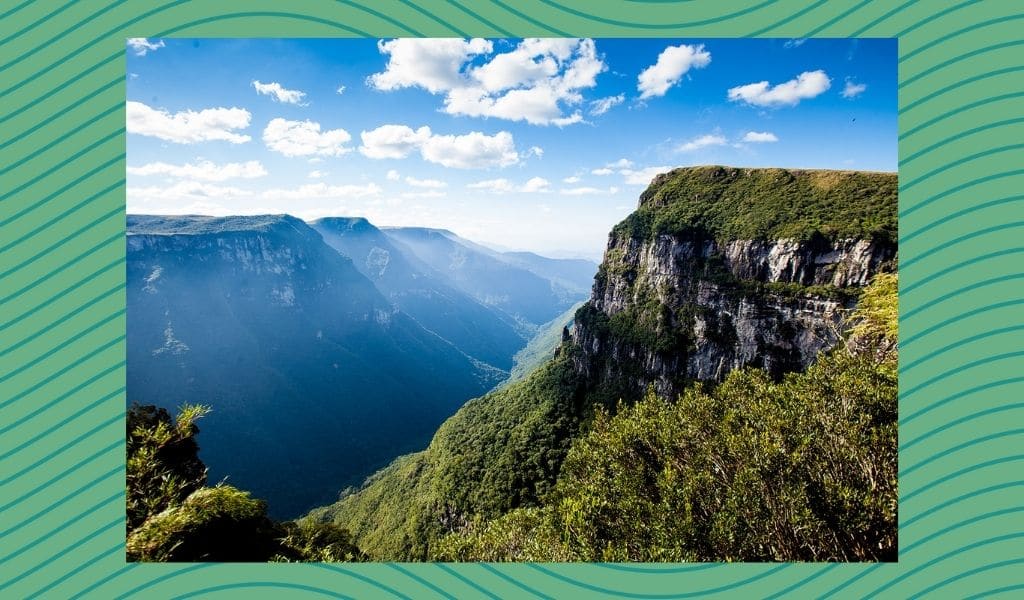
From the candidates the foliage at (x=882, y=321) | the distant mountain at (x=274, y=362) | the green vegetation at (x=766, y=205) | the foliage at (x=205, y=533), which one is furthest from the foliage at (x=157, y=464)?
the distant mountain at (x=274, y=362)

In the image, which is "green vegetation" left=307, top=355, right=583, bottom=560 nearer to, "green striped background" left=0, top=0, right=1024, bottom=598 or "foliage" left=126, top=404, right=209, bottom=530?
"foliage" left=126, top=404, right=209, bottom=530

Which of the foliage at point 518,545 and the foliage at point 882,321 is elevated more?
the foliage at point 882,321

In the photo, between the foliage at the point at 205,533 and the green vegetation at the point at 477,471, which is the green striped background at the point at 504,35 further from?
the green vegetation at the point at 477,471

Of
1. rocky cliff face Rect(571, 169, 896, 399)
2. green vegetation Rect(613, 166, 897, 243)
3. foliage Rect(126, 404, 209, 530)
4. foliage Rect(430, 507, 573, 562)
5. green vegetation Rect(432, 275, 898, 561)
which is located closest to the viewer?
green vegetation Rect(432, 275, 898, 561)

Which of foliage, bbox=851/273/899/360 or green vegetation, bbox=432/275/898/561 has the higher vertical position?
foliage, bbox=851/273/899/360

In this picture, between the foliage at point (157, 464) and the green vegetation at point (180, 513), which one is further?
the foliage at point (157, 464)

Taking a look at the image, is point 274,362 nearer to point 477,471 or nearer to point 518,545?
point 477,471

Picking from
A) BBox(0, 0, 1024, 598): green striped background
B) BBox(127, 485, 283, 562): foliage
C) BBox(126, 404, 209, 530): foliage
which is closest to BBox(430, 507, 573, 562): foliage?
BBox(0, 0, 1024, 598): green striped background
